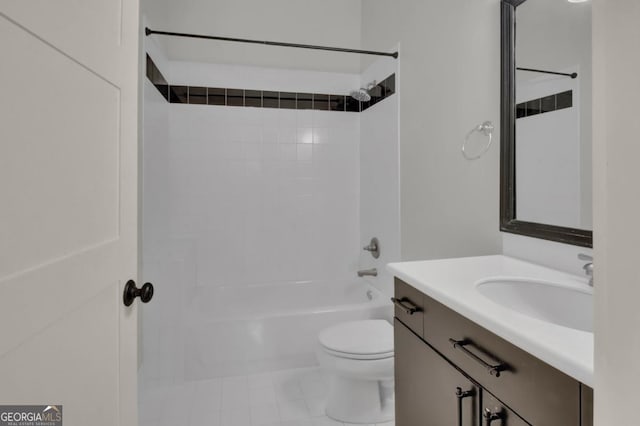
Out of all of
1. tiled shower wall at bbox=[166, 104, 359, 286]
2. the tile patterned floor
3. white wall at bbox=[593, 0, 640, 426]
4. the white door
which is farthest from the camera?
tiled shower wall at bbox=[166, 104, 359, 286]

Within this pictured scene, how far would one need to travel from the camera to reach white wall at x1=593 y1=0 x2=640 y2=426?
1.15 ft

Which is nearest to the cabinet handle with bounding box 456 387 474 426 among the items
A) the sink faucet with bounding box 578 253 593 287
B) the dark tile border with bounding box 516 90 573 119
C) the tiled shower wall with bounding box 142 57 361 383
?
the sink faucet with bounding box 578 253 593 287

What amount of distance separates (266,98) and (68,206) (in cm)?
237

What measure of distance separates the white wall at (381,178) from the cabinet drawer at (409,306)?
1092 mm

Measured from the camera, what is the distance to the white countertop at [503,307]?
617mm

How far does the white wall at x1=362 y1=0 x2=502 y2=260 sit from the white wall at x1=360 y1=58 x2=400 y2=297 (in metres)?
0.11

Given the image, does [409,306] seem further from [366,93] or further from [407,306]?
[366,93]

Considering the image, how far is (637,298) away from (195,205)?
270 cm

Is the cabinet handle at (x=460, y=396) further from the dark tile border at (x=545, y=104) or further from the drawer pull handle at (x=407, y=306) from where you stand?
the dark tile border at (x=545, y=104)

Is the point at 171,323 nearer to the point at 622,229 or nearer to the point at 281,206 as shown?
the point at 281,206

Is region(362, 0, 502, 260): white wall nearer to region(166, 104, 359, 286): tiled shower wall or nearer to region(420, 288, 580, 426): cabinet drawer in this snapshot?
region(420, 288, 580, 426): cabinet drawer

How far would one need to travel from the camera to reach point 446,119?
1.79 meters
